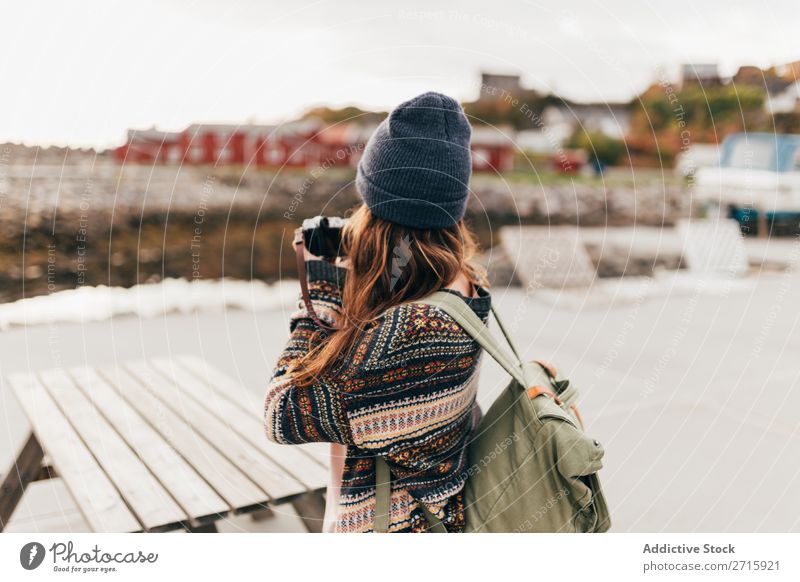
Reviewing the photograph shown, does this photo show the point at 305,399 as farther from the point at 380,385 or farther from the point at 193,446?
the point at 193,446

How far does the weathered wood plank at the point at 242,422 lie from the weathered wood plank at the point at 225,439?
2 cm

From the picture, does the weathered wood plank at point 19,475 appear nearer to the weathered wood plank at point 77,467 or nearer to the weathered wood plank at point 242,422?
the weathered wood plank at point 77,467

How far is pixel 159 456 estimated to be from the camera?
1.94 meters

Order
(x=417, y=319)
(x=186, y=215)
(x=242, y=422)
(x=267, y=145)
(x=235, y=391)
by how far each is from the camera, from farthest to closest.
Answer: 1. (x=267, y=145)
2. (x=186, y=215)
3. (x=235, y=391)
4. (x=242, y=422)
5. (x=417, y=319)

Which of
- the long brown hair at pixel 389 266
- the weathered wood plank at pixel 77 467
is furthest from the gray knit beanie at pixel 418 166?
the weathered wood plank at pixel 77 467

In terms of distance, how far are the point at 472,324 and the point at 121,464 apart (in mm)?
1074

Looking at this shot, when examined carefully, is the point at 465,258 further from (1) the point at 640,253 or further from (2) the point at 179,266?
(1) the point at 640,253

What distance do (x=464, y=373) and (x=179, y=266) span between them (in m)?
5.56

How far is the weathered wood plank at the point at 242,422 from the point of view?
6.18ft

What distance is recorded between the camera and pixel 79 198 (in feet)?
20.2

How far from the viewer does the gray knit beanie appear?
1348 mm

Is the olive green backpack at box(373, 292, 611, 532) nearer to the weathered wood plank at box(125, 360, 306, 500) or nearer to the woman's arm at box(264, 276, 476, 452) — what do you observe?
the woman's arm at box(264, 276, 476, 452)

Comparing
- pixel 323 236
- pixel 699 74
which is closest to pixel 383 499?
pixel 323 236
